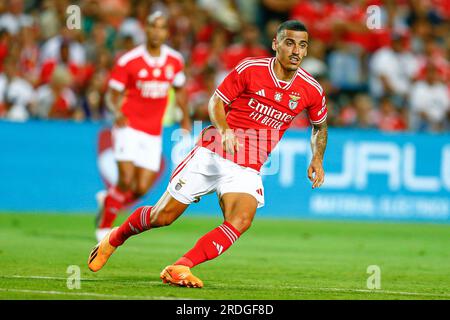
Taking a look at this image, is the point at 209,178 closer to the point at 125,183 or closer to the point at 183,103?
the point at 125,183

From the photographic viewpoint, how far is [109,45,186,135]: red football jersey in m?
13.2

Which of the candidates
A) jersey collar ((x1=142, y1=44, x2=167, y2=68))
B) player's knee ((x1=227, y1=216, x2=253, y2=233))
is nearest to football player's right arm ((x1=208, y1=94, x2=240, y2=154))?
player's knee ((x1=227, y1=216, x2=253, y2=233))

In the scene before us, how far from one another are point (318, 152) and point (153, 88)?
4.57 metres

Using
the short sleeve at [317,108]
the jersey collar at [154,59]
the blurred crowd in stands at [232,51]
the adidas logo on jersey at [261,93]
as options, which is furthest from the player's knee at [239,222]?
the blurred crowd in stands at [232,51]

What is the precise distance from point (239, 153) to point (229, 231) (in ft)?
2.77

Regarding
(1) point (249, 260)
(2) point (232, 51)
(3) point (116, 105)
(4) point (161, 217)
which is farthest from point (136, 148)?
(2) point (232, 51)

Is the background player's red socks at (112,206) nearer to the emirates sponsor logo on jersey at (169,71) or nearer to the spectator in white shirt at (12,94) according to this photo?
the emirates sponsor logo on jersey at (169,71)

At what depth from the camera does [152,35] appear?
42.9 feet

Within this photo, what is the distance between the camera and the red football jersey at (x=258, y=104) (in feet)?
29.5

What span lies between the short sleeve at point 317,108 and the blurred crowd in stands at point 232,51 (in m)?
9.00

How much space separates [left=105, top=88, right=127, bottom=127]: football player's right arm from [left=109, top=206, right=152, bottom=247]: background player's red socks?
365cm

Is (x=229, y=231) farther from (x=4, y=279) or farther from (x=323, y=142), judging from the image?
(x=4, y=279)
